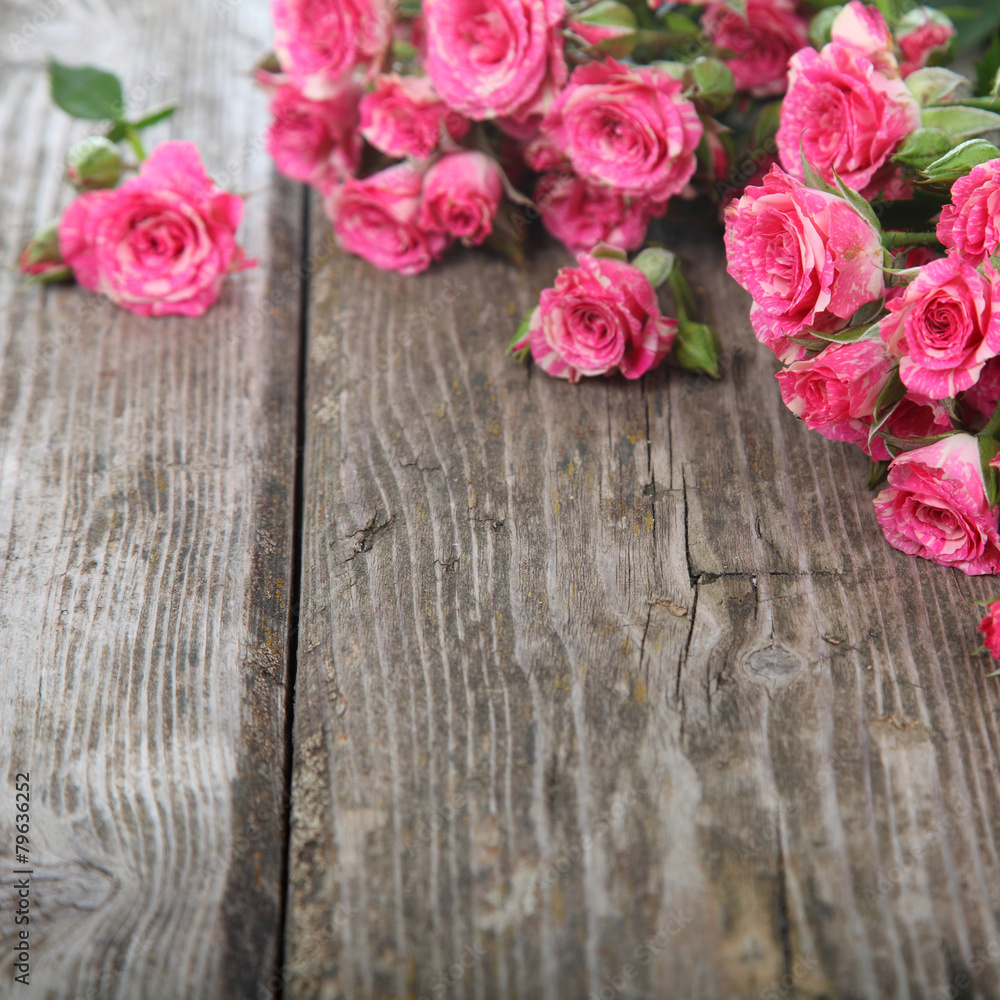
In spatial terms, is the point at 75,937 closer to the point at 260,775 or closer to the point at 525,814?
the point at 260,775

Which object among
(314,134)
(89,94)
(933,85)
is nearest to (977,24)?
(933,85)

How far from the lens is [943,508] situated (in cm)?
86

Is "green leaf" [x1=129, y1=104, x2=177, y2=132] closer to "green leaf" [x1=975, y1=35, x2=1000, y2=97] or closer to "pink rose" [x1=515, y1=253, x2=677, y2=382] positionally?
"pink rose" [x1=515, y1=253, x2=677, y2=382]

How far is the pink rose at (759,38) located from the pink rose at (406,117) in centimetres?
36

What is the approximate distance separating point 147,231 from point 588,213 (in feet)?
1.97

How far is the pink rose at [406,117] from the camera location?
1167 mm

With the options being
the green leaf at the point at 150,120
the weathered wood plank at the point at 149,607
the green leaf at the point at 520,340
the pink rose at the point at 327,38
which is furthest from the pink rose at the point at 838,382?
the green leaf at the point at 150,120

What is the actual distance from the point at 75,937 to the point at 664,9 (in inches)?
51.9

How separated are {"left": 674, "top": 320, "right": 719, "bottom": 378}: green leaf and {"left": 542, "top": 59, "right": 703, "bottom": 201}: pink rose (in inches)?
6.6

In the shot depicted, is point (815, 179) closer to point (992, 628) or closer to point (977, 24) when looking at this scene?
point (992, 628)

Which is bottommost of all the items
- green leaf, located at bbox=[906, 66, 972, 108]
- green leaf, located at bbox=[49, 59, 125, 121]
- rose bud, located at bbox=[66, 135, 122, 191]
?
green leaf, located at bbox=[906, 66, 972, 108]

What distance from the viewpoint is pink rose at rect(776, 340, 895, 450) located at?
0.84 meters

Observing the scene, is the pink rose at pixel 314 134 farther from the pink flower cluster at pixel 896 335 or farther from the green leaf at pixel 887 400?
the green leaf at pixel 887 400

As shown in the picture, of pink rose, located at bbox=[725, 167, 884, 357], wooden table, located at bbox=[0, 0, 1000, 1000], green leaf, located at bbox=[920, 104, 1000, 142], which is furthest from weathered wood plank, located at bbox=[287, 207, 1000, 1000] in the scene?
green leaf, located at bbox=[920, 104, 1000, 142]
